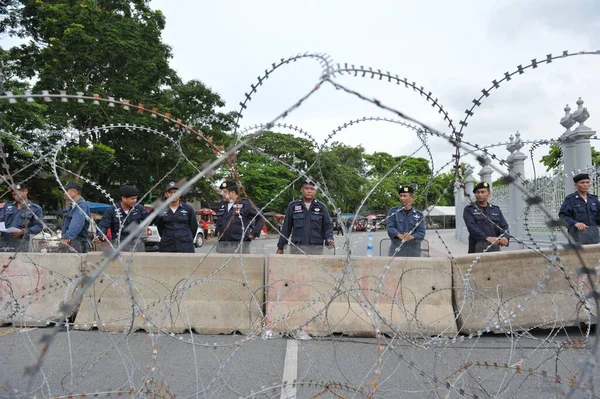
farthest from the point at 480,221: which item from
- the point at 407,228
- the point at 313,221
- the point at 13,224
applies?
the point at 13,224

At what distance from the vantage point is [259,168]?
1303 inches

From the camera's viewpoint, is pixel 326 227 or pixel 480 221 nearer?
pixel 480 221

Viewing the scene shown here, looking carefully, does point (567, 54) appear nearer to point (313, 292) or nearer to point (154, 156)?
point (313, 292)

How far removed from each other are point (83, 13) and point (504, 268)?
19.3 metres

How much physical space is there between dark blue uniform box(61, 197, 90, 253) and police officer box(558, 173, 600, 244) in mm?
6246

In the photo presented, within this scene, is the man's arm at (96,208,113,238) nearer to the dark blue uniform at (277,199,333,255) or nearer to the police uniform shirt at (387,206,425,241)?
the dark blue uniform at (277,199,333,255)

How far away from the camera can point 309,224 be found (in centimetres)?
582

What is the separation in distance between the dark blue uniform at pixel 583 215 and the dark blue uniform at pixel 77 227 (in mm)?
6243

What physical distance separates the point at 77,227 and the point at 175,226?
1.39 meters

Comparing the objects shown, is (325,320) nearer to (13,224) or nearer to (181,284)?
(181,284)

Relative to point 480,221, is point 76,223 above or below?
above

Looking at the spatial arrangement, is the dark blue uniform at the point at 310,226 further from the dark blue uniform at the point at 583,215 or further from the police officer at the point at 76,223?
the dark blue uniform at the point at 583,215

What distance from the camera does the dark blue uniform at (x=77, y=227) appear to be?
5914 mm

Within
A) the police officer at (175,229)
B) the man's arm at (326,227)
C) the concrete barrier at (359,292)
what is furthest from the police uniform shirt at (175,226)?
the man's arm at (326,227)
